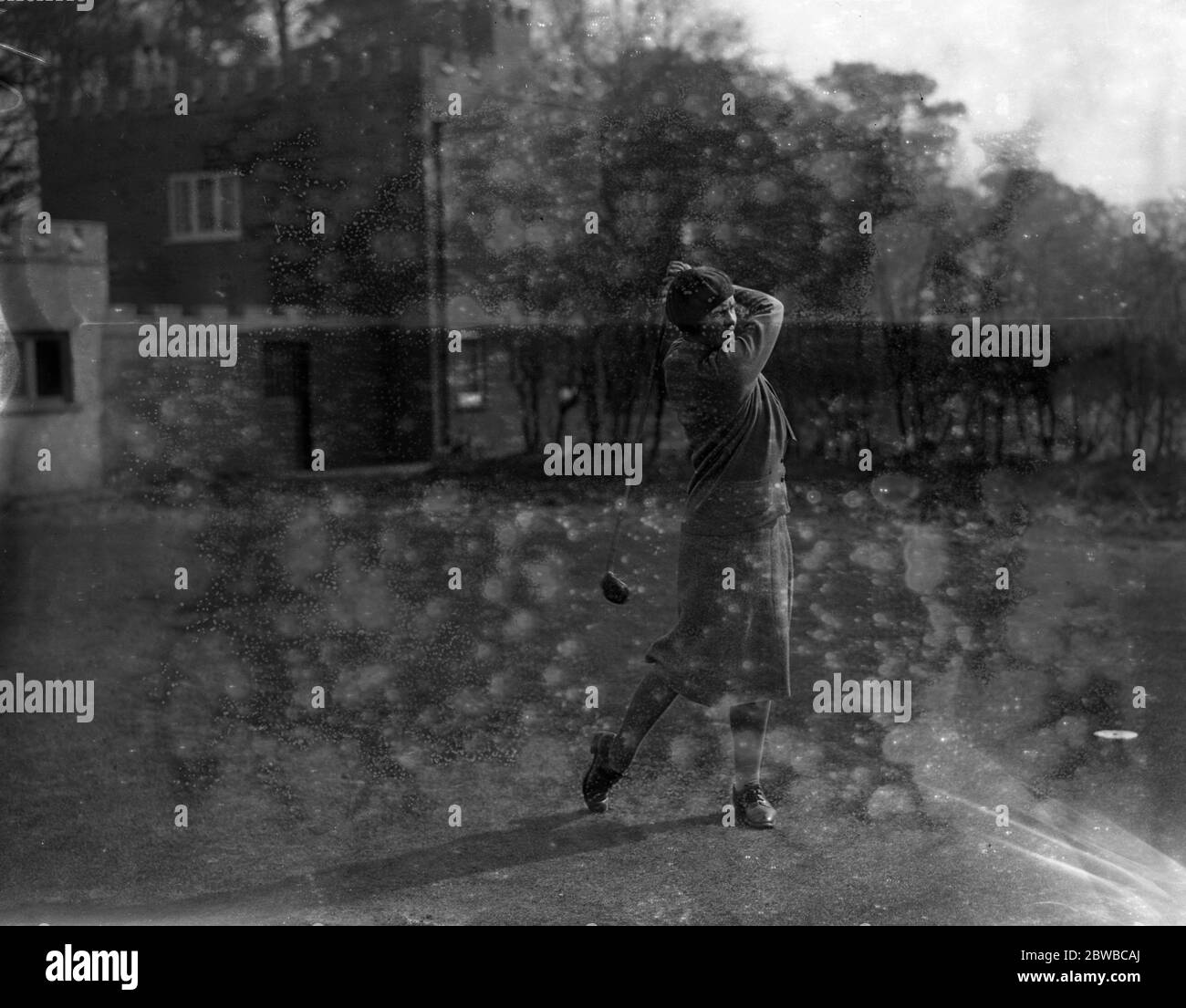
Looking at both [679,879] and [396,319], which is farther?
[396,319]

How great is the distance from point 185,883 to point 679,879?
1.40 m

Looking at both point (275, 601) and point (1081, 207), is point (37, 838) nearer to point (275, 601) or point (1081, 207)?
point (275, 601)

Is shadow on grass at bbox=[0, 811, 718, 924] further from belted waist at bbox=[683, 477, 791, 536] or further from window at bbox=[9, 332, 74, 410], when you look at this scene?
window at bbox=[9, 332, 74, 410]

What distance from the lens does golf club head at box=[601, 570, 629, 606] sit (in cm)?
354

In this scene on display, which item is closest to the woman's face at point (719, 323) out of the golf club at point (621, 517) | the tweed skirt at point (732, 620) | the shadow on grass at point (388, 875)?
the golf club at point (621, 517)

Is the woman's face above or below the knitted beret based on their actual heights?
below

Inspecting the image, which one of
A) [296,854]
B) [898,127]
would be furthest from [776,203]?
[296,854]

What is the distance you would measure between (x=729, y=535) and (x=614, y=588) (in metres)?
0.38

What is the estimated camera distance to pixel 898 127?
3.46 meters

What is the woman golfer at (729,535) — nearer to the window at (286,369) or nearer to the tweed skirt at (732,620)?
the tweed skirt at (732,620)

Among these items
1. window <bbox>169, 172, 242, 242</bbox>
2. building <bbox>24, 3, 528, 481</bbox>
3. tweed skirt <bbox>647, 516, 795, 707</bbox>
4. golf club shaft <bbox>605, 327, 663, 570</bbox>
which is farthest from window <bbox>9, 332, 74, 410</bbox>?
tweed skirt <bbox>647, 516, 795, 707</bbox>

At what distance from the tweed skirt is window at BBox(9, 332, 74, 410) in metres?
1.91

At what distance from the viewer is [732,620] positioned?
3447 millimetres

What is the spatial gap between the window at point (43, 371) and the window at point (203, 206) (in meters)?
0.48
